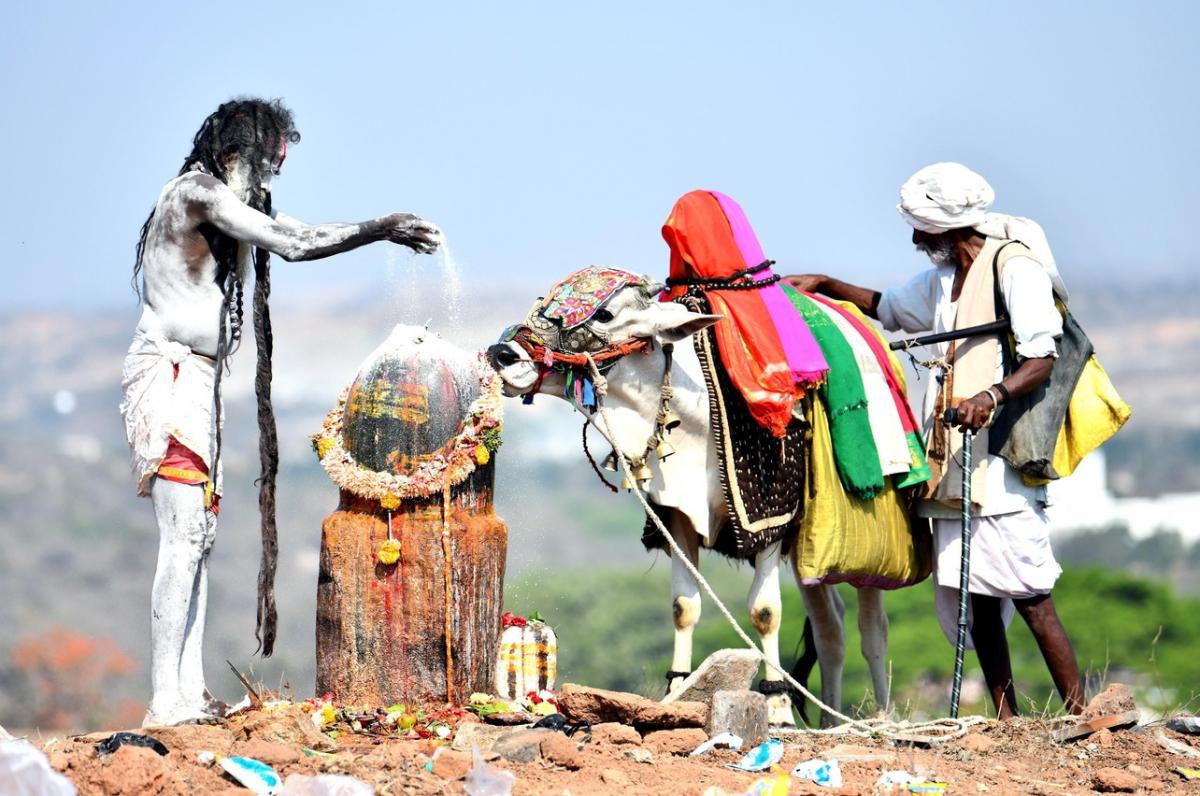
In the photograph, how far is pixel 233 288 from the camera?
6949 mm

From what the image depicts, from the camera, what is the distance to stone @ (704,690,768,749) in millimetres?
6809

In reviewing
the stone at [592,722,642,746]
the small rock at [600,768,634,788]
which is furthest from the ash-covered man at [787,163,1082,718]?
the small rock at [600,768,634,788]

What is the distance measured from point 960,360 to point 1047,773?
202 cm

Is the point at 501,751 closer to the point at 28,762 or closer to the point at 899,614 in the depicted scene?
the point at 28,762

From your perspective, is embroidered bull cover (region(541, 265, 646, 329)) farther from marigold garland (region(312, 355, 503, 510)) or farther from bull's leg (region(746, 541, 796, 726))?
bull's leg (region(746, 541, 796, 726))

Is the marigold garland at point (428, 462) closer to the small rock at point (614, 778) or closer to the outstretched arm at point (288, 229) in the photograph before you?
the outstretched arm at point (288, 229)

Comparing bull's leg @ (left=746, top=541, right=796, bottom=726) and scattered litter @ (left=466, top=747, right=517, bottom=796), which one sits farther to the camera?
bull's leg @ (left=746, top=541, right=796, bottom=726)

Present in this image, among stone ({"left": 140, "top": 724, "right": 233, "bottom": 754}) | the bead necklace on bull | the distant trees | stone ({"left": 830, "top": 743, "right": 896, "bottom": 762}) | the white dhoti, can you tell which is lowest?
the distant trees

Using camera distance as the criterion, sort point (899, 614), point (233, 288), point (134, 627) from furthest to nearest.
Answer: point (134, 627) → point (899, 614) → point (233, 288)

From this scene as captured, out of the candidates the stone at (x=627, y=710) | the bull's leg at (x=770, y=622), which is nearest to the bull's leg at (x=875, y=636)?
the bull's leg at (x=770, y=622)

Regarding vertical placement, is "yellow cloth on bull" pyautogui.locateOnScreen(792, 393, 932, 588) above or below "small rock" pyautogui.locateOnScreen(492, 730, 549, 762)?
above

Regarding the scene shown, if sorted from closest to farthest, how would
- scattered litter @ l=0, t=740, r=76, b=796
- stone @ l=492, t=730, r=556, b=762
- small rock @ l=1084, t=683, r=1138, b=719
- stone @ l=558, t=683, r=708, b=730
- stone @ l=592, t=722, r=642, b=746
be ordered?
1. scattered litter @ l=0, t=740, r=76, b=796
2. stone @ l=492, t=730, r=556, b=762
3. stone @ l=592, t=722, r=642, b=746
4. stone @ l=558, t=683, r=708, b=730
5. small rock @ l=1084, t=683, r=1138, b=719

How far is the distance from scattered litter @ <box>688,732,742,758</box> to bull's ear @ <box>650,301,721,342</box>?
1.88m

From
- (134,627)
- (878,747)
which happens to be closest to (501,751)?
(878,747)
